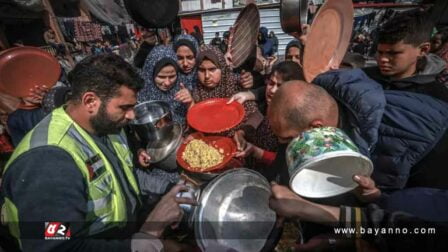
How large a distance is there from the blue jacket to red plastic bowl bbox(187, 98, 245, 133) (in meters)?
1.14

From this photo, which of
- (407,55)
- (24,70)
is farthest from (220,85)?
(24,70)

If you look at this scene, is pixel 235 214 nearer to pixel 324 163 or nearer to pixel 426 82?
pixel 324 163

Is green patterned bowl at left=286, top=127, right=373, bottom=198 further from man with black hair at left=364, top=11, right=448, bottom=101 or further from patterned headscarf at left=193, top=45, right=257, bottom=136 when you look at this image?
patterned headscarf at left=193, top=45, right=257, bottom=136

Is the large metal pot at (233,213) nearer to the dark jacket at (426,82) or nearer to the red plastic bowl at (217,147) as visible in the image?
the red plastic bowl at (217,147)

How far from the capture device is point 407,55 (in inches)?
64.4

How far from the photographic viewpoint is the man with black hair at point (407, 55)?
1.62 meters

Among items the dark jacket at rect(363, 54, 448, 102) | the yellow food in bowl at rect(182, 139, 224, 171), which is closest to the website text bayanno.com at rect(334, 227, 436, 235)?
the dark jacket at rect(363, 54, 448, 102)

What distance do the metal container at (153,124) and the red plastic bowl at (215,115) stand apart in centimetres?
24

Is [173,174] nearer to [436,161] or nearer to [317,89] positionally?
[317,89]

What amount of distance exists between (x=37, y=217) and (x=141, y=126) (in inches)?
56.7

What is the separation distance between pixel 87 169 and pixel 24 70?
239cm

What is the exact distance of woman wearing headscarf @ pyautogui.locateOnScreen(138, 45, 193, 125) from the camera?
10.1 ft

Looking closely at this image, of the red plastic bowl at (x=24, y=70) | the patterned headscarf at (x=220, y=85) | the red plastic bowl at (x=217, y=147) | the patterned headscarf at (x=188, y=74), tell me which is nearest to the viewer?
the red plastic bowl at (x=217, y=147)

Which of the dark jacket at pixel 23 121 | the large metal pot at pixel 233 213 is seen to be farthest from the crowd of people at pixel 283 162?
the dark jacket at pixel 23 121
